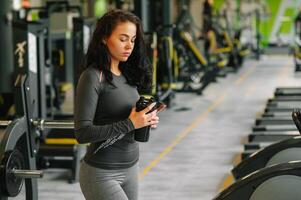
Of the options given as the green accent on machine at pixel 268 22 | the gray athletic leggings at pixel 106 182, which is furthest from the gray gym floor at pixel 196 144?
the green accent on machine at pixel 268 22

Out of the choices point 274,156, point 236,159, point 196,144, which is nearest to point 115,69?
point 274,156

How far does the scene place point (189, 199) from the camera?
524 centimetres

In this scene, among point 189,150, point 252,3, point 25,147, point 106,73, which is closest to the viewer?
point 106,73

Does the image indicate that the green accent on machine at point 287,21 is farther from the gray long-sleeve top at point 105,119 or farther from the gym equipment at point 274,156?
the gray long-sleeve top at point 105,119

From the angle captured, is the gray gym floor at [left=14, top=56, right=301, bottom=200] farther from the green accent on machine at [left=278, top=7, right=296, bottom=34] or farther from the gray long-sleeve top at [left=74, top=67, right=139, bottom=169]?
the green accent on machine at [left=278, top=7, right=296, bottom=34]

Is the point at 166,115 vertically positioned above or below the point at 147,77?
below

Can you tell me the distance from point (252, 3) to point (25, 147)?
17848 mm

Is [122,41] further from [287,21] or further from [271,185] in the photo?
[287,21]

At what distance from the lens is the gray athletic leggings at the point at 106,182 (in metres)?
2.70

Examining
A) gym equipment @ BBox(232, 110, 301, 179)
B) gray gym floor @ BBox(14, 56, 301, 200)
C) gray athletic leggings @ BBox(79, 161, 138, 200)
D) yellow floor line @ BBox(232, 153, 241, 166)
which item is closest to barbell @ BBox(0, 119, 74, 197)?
gray athletic leggings @ BBox(79, 161, 138, 200)

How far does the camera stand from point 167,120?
9164 millimetres

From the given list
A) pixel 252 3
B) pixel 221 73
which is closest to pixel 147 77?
pixel 221 73

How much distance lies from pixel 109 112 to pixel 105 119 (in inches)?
1.4

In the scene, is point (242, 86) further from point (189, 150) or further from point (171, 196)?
point (171, 196)
